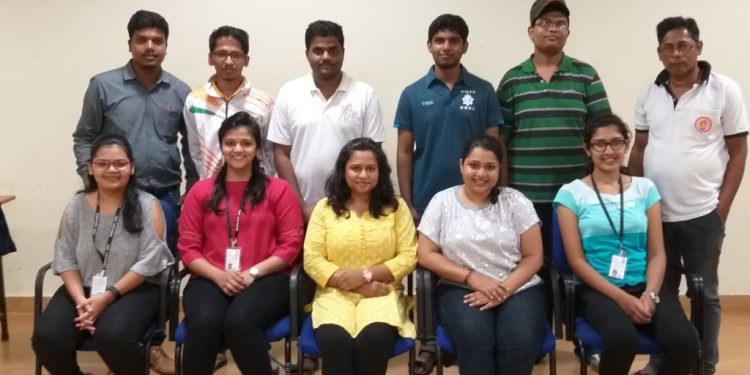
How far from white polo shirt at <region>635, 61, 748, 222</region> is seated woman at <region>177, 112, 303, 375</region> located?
1.70 m

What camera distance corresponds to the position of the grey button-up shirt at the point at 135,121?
3.01 m

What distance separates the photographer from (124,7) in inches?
149

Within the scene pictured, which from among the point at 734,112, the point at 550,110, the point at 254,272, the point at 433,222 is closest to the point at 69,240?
the point at 254,272

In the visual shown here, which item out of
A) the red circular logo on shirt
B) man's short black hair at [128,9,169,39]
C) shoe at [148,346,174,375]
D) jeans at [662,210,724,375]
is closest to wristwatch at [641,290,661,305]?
jeans at [662,210,724,375]

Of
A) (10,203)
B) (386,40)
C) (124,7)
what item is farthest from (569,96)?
(10,203)

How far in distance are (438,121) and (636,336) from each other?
1286mm

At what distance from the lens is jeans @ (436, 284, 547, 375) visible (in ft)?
7.59

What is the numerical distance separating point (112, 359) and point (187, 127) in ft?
3.86

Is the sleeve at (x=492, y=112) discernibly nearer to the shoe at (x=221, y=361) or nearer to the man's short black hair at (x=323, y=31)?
the man's short black hair at (x=323, y=31)

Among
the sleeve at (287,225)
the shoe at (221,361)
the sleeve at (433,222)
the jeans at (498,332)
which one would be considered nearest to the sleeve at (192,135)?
the sleeve at (287,225)

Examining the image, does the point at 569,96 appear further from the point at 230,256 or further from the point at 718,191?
the point at 230,256

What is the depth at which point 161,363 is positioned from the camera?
126 inches

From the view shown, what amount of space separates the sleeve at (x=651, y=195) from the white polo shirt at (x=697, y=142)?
21 cm

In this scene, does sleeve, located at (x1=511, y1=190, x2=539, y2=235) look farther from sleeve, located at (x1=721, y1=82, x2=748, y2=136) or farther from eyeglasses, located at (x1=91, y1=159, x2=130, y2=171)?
eyeglasses, located at (x1=91, y1=159, x2=130, y2=171)
